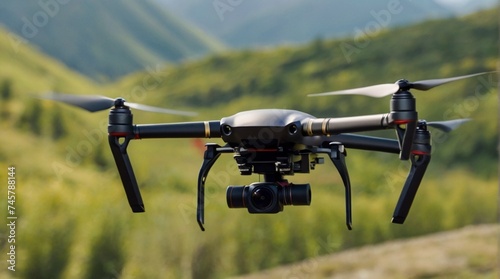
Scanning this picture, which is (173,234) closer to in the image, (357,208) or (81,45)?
(357,208)

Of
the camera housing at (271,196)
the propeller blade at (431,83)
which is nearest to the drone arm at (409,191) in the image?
the propeller blade at (431,83)

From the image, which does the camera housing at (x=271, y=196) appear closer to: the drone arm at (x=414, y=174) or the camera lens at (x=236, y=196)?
the camera lens at (x=236, y=196)

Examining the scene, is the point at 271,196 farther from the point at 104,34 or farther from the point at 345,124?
the point at 104,34

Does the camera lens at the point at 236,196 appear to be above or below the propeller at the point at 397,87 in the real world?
below

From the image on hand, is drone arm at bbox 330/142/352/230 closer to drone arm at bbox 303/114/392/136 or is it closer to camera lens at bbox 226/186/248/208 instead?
drone arm at bbox 303/114/392/136

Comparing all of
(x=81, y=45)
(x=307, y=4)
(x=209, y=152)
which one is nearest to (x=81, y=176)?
(x=209, y=152)

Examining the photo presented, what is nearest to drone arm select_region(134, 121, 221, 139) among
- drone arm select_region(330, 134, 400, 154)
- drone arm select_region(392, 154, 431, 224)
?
drone arm select_region(330, 134, 400, 154)
